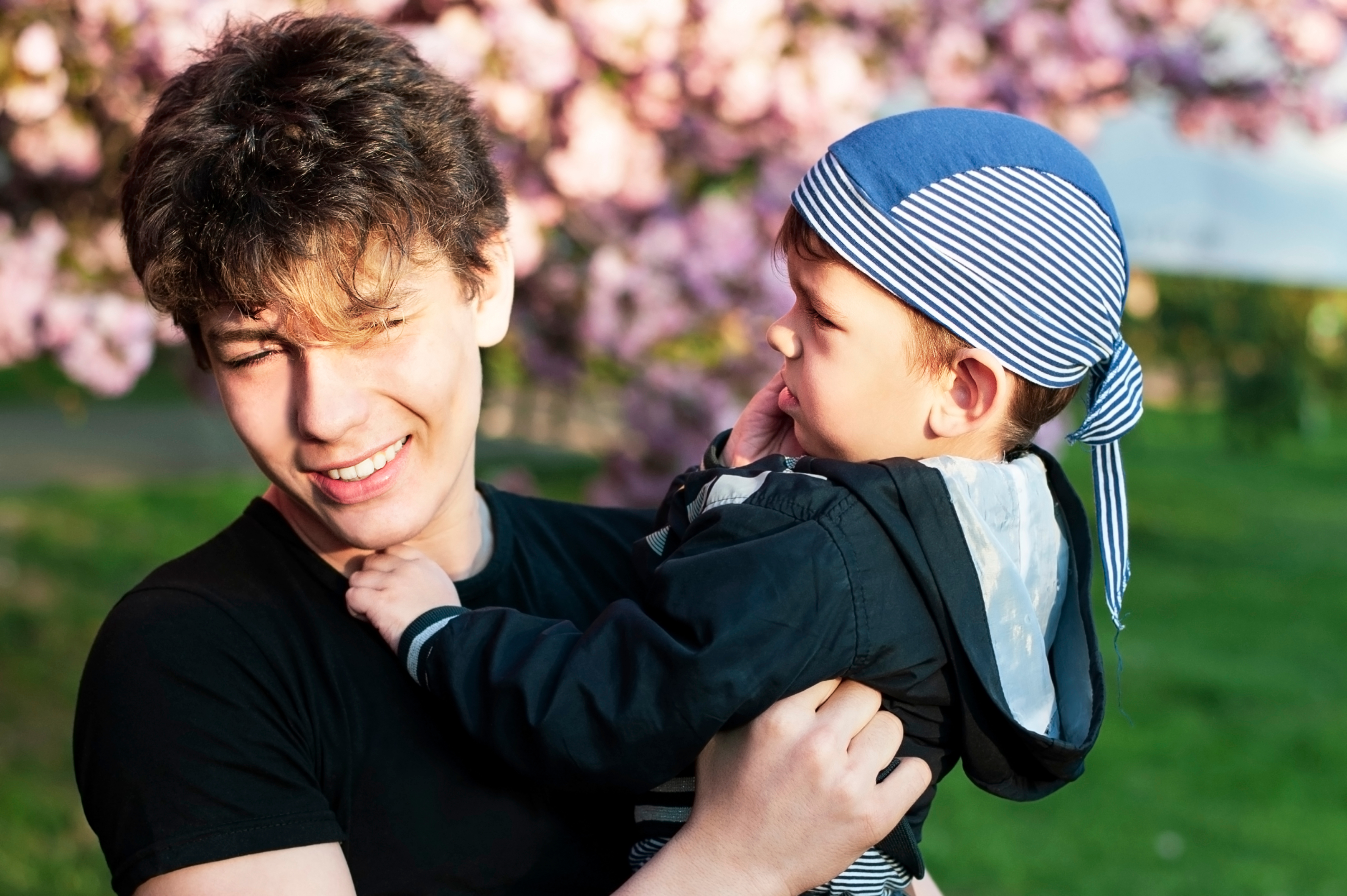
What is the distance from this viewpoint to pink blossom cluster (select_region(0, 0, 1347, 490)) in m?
3.49

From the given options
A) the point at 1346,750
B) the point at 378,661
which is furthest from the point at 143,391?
the point at 378,661

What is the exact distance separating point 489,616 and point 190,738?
1.17 feet

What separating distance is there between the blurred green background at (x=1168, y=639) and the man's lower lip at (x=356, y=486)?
212cm

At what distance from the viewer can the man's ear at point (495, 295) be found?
6.01 feet

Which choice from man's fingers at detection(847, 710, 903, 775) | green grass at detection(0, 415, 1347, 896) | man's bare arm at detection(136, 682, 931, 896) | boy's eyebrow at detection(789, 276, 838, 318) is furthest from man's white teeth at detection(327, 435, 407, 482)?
green grass at detection(0, 415, 1347, 896)

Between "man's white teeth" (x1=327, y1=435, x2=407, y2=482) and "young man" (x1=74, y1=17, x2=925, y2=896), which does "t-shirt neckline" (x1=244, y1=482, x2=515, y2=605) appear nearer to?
"young man" (x1=74, y1=17, x2=925, y2=896)

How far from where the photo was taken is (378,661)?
1665mm

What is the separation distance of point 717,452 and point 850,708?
55 centimetres

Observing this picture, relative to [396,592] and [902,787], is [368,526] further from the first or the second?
[902,787]

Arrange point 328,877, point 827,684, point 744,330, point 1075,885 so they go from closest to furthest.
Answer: point 328,877
point 827,684
point 744,330
point 1075,885

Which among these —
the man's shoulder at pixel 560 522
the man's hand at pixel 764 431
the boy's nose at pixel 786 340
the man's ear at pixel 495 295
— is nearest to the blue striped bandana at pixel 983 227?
the boy's nose at pixel 786 340

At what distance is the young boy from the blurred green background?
237 cm

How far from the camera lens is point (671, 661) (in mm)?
1481

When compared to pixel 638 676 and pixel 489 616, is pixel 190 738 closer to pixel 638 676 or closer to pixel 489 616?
pixel 489 616
